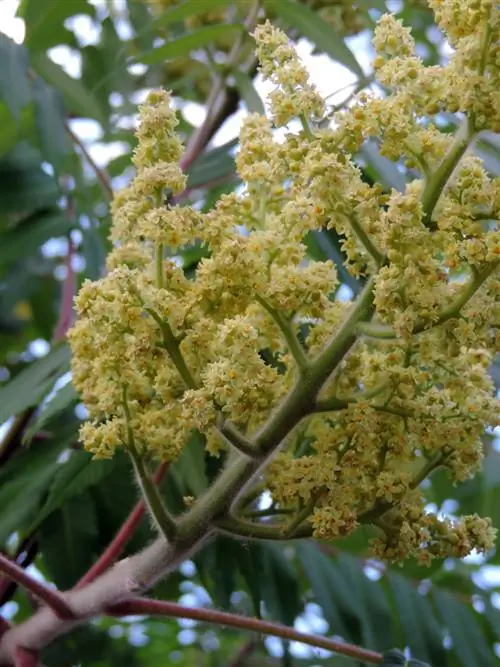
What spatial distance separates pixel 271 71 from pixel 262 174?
18 centimetres

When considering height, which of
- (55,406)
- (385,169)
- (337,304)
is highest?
(385,169)

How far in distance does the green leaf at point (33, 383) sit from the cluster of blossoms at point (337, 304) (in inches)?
13.4

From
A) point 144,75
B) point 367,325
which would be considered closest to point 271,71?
point 367,325

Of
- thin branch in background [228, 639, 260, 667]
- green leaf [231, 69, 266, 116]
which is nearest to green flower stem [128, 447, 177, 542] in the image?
green leaf [231, 69, 266, 116]

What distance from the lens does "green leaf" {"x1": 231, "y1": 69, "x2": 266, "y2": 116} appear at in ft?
8.07

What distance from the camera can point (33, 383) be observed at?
2.14 metres

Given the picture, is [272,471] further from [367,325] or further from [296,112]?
[296,112]

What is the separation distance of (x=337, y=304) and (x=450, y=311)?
295 mm

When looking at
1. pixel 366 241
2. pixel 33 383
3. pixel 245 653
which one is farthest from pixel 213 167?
pixel 245 653

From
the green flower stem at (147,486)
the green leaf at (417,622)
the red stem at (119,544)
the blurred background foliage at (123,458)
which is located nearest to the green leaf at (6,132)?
the blurred background foliage at (123,458)

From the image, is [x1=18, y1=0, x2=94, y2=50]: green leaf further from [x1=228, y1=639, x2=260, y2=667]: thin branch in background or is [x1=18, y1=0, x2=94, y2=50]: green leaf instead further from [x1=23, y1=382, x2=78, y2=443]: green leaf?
[x1=228, y1=639, x2=260, y2=667]: thin branch in background

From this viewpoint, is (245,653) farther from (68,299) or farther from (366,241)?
(366,241)

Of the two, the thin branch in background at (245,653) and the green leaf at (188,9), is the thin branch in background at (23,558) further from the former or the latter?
the green leaf at (188,9)

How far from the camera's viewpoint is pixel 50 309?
3.57 meters
